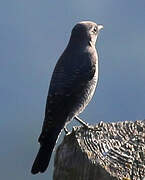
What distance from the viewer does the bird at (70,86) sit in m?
4.90

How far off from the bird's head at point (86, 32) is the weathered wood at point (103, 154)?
298 centimetres

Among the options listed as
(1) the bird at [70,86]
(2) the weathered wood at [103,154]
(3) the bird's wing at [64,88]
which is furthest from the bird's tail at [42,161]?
(2) the weathered wood at [103,154]

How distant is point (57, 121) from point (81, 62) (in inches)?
40.4

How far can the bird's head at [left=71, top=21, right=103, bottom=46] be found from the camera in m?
6.52

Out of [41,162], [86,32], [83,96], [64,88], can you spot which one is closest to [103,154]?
[41,162]

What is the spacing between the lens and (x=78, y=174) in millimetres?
2877

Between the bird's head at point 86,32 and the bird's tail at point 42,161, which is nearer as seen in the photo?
the bird's tail at point 42,161

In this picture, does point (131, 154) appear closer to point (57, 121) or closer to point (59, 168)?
point (59, 168)

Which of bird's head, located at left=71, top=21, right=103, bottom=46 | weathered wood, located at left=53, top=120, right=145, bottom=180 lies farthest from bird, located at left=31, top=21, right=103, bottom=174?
weathered wood, located at left=53, top=120, right=145, bottom=180

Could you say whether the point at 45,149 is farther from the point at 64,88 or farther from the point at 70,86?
the point at 70,86

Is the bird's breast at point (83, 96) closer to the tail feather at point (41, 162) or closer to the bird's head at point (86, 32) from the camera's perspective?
the bird's head at point (86, 32)

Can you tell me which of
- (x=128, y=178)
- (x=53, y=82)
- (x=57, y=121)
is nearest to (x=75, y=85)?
(x=53, y=82)

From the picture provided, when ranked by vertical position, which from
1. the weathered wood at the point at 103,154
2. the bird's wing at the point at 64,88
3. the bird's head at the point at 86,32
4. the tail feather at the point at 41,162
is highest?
the bird's head at the point at 86,32

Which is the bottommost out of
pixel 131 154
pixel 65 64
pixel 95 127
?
pixel 131 154
